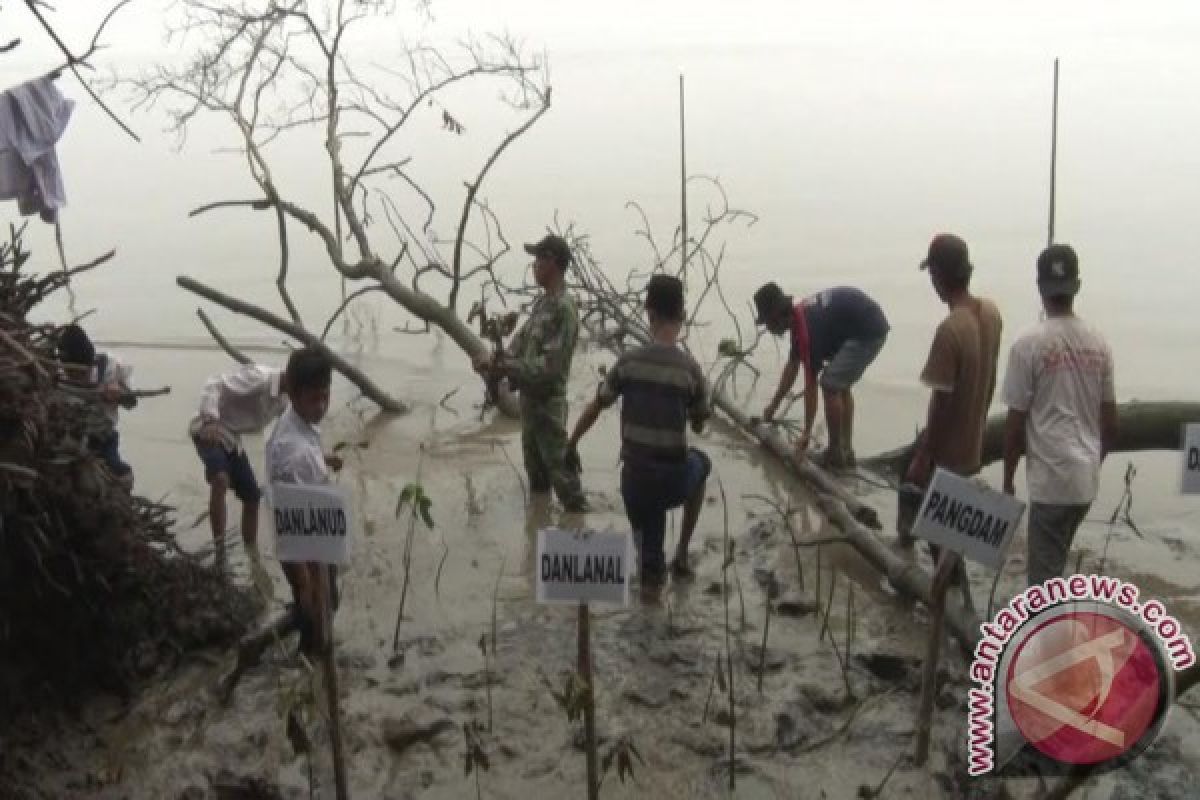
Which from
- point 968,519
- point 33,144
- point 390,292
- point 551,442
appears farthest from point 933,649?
point 33,144

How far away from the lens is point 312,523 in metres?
3.94

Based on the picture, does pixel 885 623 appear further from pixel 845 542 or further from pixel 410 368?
pixel 410 368

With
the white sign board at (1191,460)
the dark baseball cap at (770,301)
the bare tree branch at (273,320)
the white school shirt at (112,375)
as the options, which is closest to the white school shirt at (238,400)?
the white school shirt at (112,375)

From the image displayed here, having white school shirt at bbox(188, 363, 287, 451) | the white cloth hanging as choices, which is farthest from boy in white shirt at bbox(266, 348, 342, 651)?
the white cloth hanging

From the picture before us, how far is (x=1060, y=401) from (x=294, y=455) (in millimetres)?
2816

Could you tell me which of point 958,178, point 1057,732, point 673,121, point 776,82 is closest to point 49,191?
point 1057,732

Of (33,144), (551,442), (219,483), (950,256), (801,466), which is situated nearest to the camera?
(950,256)

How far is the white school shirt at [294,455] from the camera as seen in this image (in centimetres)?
460

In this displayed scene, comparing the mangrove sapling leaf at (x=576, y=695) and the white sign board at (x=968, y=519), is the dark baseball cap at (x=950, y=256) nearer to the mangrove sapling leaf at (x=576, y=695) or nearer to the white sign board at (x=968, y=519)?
the white sign board at (x=968, y=519)

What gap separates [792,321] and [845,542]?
1769 millimetres

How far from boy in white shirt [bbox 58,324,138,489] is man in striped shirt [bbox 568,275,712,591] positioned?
6.59ft

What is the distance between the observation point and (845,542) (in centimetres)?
632

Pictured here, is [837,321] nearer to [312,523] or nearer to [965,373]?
[965,373]

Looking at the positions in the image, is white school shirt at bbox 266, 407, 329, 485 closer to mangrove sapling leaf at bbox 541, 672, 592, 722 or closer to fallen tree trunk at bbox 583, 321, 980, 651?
mangrove sapling leaf at bbox 541, 672, 592, 722
